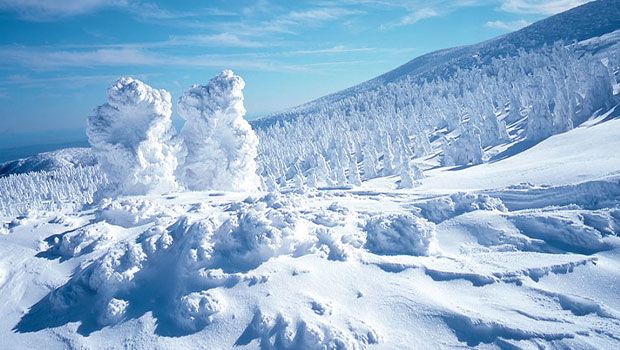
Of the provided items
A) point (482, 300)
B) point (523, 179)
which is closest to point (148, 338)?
point (482, 300)

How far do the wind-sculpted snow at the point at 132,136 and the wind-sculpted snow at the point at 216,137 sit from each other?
5633 millimetres

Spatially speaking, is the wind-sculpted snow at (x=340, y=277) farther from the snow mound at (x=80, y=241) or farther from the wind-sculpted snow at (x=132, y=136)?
the wind-sculpted snow at (x=132, y=136)

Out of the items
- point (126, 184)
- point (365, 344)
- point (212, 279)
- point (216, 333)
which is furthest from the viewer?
point (126, 184)

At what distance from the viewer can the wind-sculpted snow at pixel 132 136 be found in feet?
126

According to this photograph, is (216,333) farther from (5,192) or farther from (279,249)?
(5,192)

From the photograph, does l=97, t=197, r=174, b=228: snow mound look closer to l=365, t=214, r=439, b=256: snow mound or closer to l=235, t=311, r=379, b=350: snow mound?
l=235, t=311, r=379, b=350: snow mound

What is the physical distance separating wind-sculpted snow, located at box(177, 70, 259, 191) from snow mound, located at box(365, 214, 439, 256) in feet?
97.5

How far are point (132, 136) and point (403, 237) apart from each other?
29.9 meters

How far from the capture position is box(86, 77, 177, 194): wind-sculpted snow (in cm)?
3841

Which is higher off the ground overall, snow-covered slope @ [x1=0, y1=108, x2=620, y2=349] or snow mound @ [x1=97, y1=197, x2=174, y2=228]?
snow mound @ [x1=97, y1=197, x2=174, y2=228]

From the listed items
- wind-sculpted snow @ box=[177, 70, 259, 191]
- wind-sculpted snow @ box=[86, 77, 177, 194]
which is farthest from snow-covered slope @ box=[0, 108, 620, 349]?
wind-sculpted snow @ box=[177, 70, 259, 191]

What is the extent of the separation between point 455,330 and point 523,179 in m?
29.6

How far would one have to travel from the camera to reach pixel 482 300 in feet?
59.2

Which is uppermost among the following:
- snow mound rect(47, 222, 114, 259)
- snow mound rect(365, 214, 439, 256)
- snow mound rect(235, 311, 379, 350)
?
snow mound rect(47, 222, 114, 259)
